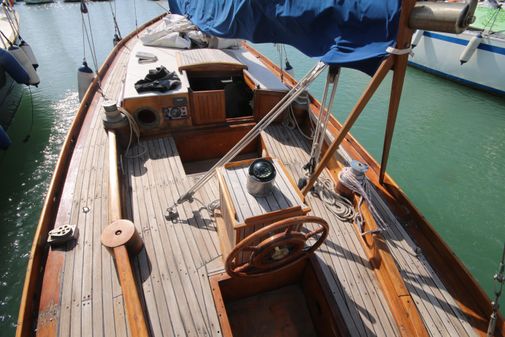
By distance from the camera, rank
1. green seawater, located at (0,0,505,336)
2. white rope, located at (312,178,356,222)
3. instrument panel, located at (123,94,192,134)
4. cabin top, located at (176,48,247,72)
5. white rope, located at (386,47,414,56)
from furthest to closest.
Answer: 1. cabin top, located at (176,48,247,72)
2. green seawater, located at (0,0,505,336)
3. instrument panel, located at (123,94,192,134)
4. white rope, located at (312,178,356,222)
5. white rope, located at (386,47,414,56)

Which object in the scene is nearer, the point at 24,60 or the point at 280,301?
the point at 280,301

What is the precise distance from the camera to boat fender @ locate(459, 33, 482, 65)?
1181cm

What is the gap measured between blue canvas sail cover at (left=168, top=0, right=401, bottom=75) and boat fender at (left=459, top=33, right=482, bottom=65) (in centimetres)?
1293

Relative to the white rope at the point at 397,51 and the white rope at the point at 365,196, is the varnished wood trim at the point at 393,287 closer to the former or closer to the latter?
the white rope at the point at 365,196

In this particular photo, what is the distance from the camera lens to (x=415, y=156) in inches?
312

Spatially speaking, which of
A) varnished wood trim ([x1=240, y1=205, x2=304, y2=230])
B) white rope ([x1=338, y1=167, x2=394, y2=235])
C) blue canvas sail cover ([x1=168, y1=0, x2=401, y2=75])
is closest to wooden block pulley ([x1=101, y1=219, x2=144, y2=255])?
varnished wood trim ([x1=240, y1=205, x2=304, y2=230])

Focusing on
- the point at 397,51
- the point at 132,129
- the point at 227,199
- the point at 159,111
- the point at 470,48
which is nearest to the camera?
the point at 397,51

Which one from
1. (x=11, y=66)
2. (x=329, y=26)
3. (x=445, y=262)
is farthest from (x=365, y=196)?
(x=11, y=66)

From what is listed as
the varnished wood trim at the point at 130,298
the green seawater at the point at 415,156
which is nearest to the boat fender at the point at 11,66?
the green seawater at the point at 415,156

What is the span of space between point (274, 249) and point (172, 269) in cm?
128

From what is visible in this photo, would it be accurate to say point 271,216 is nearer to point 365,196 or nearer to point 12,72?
point 365,196

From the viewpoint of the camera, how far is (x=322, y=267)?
10.5 feet

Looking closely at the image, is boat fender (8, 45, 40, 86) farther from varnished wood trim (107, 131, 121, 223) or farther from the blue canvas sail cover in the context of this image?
the blue canvas sail cover

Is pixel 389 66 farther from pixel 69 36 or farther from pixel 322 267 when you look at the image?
pixel 69 36
